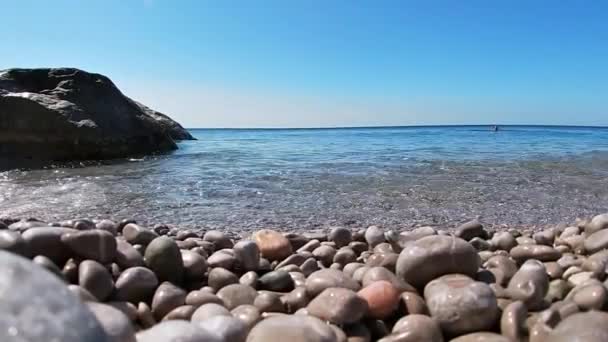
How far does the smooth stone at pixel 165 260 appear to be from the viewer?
2.56m

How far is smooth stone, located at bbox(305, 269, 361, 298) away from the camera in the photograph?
7.63 feet

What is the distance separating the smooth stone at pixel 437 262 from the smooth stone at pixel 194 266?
3.96ft

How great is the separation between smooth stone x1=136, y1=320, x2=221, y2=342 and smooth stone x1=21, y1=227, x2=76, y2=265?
1.30 meters

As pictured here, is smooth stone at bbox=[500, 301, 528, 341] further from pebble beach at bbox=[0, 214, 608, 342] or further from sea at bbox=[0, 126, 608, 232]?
sea at bbox=[0, 126, 608, 232]

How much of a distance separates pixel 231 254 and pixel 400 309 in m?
1.29

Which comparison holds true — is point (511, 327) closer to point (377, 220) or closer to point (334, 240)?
point (334, 240)

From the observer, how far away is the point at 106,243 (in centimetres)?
252

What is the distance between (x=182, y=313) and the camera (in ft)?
6.90

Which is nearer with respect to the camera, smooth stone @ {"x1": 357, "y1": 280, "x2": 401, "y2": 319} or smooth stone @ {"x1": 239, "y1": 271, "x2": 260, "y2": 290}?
smooth stone @ {"x1": 357, "y1": 280, "x2": 401, "y2": 319}

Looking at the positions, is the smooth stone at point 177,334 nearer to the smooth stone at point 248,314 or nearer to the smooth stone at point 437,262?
the smooth stone at point 248,314

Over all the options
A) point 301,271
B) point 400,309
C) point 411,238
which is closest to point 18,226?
point 301,271

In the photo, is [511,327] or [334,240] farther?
[334,240]

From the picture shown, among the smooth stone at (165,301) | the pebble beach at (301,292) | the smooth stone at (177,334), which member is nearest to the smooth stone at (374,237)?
the pebble beach at (301,292)

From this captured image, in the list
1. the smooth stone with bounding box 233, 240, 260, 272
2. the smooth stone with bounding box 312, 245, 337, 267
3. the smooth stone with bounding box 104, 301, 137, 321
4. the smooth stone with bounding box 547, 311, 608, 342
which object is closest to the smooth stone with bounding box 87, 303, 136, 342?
the smooth stone with bounding box 104, 301, 137, 321
